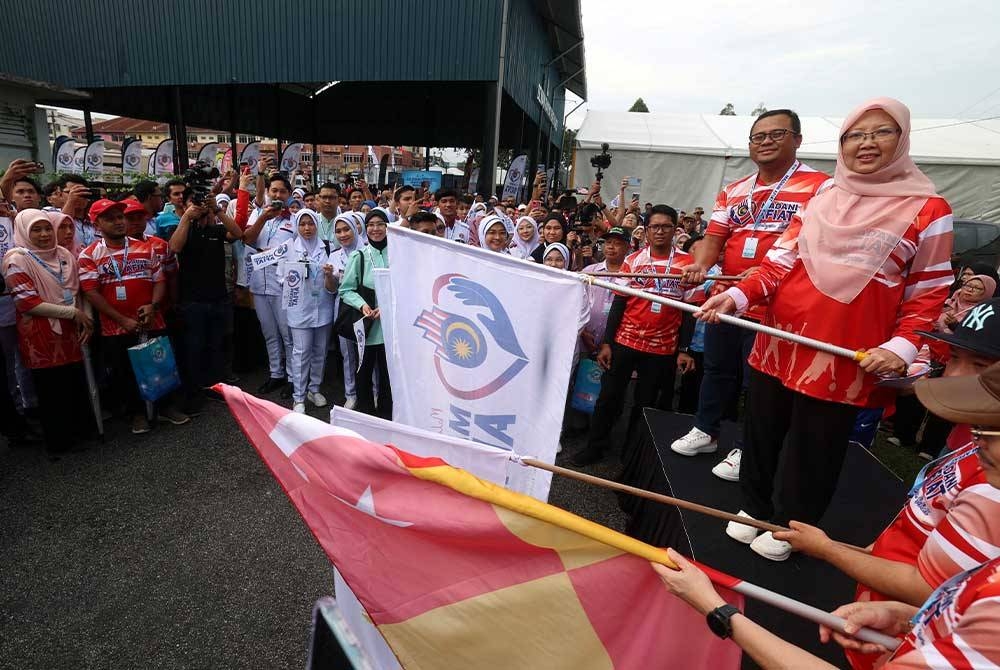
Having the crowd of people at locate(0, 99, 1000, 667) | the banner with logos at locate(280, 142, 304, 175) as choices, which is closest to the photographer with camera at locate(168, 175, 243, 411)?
the crowd of people at locate(0, 99, 1000, 667)

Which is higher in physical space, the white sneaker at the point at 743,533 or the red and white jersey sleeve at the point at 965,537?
the red and white jersey sleeve at the point at 965,537

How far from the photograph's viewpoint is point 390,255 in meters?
2.71

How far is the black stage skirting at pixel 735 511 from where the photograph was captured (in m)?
2.22

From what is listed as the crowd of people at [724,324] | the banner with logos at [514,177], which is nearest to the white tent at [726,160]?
the banner with logos at [514,177]

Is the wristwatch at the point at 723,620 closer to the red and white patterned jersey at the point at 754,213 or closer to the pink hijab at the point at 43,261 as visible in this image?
the red and white patterned jersey at the point at 754,213

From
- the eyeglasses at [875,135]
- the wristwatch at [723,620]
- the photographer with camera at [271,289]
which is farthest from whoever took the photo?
the photographer with camera at [271,289]

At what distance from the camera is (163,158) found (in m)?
15.3

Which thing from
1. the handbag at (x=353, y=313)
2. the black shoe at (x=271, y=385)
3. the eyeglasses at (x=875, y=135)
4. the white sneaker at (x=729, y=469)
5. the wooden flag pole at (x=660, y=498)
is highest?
the eyeglasses at (x=875, y=135)

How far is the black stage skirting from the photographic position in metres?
2.22

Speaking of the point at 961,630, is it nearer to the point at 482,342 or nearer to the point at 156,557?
the point at 482,342

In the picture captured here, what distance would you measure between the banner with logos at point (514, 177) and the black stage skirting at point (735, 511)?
9.97m

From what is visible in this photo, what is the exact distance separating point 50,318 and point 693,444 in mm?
4668

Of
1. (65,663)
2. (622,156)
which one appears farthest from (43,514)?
(622,156)

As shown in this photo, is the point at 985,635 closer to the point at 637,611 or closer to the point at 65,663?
the point at 637,611
